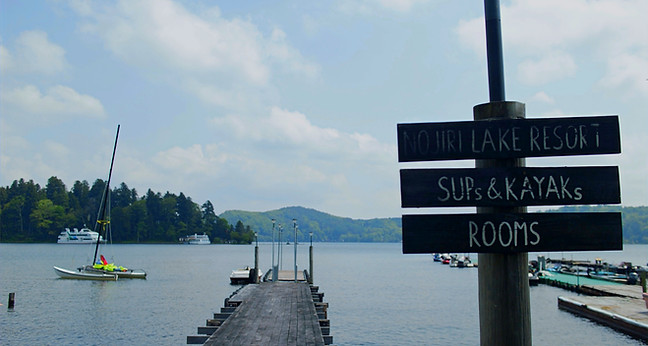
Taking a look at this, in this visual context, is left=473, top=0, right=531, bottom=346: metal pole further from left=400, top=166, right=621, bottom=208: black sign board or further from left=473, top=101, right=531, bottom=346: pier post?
left=400, top=166, right=621, bottom=208: black sign board

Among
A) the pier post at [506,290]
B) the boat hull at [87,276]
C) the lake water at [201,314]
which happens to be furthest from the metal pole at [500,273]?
the boat hull at [87,276]

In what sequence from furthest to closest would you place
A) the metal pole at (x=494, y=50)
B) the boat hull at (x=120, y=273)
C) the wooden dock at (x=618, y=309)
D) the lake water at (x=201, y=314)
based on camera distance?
the boat hull at (x=120, y=273) < the lake water at (x=201, y=314) < the wooden dock at (x=618, y=309) < the metal pole at (x=494, y=50)

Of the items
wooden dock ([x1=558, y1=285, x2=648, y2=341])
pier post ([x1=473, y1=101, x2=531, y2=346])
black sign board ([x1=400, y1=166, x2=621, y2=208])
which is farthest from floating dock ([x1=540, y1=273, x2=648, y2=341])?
black sign board ([x1=400, y1=166, x2=621, y2=208])

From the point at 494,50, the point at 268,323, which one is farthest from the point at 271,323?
the point at 494,50

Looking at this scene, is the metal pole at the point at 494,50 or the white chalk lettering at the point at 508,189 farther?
the metal pole at the point at 494,50

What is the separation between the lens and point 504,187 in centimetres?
605

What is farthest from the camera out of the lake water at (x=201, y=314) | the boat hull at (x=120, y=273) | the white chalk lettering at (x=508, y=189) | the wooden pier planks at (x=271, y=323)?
the boat hull at (x=120, y=273)

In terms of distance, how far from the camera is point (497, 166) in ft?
20.2

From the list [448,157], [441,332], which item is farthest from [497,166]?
[441,332]

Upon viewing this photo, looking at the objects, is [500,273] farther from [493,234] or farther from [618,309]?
[618,309]

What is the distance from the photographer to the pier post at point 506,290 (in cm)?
612

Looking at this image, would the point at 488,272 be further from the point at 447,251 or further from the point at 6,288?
the point at 6,288

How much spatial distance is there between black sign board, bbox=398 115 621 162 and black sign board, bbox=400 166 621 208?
0.63ft

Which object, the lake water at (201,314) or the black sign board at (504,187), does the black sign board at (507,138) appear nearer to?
the black sign board at (504,187)
